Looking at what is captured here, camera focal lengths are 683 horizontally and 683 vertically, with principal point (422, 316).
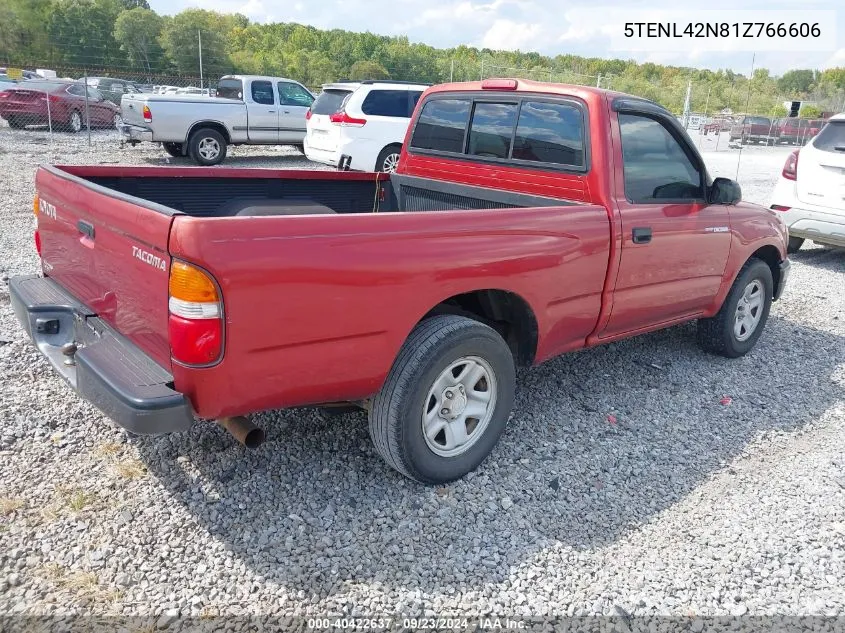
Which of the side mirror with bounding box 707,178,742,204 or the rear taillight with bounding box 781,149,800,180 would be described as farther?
the rear taillight with bounding box 781,149,800,180

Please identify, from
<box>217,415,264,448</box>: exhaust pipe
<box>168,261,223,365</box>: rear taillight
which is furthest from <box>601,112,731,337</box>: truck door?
<box>168,261,223,365</box>: rear taillight

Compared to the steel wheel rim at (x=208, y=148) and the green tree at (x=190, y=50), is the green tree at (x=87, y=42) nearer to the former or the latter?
the green tree at (x=190, y=50)

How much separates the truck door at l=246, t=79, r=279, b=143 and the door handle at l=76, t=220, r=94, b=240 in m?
12.3

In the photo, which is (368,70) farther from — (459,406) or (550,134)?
(459,406)

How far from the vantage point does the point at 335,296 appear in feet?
8.72

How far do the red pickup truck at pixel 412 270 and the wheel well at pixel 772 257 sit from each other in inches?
0.9

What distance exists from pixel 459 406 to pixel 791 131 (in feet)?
122

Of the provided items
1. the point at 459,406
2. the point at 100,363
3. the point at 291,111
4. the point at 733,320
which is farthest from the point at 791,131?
the point at 100,363

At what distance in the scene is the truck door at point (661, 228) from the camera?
392 cm

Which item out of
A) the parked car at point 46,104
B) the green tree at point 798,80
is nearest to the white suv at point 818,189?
the parked car at point 46,104

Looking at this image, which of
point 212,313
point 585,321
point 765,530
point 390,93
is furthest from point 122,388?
point 390,93

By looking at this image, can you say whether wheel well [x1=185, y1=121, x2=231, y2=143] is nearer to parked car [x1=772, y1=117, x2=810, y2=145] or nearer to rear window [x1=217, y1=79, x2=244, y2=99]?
rear window [x1=217, y1=79, x2=244, y2=99]

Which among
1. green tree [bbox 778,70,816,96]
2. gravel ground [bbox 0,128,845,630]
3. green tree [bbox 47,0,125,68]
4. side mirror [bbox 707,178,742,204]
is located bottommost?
gravel ground [bbox 0,128,845,630]

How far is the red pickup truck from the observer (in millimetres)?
2504
